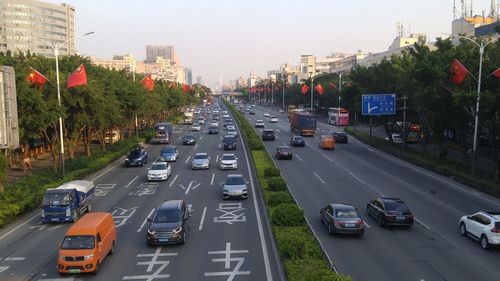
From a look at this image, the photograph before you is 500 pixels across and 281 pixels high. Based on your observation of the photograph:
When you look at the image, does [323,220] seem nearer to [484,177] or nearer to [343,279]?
[343,279]

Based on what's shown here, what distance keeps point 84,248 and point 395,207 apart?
47.9ft

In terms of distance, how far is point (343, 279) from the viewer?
13.2 metres

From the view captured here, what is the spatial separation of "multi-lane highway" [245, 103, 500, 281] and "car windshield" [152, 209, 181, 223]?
21.4ft

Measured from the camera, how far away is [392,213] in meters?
23.8

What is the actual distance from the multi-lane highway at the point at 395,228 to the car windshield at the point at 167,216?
652cm

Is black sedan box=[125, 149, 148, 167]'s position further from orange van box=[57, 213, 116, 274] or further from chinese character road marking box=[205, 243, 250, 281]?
orange van box=[57, 213, 116, 274]

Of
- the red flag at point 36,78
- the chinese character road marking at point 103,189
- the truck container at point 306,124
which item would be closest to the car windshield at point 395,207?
the chinese character road marking at point 103,189

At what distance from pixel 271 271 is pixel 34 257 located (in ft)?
→ 32.3

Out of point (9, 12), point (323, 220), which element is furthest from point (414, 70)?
point (9, 12)

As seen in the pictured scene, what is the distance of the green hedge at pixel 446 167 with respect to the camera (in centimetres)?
3333

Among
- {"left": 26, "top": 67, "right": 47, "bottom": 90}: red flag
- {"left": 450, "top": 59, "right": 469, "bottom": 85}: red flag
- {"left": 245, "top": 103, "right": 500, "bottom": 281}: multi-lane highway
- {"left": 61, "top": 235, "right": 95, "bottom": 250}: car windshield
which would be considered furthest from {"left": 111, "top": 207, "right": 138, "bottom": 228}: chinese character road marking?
{"left": 450, "top": 59, "right": 469, "bottom": 85}: red flag

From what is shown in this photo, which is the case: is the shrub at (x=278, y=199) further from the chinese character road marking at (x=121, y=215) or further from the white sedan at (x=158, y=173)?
the white sedan at (x=158, y=173)

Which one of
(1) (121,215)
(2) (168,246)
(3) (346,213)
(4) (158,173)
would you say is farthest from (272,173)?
(2) (168,246)

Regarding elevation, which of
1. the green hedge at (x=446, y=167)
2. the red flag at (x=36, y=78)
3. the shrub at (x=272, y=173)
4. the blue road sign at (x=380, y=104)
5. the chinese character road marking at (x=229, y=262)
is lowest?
the chinese character road marking at (x=229, y=262)
